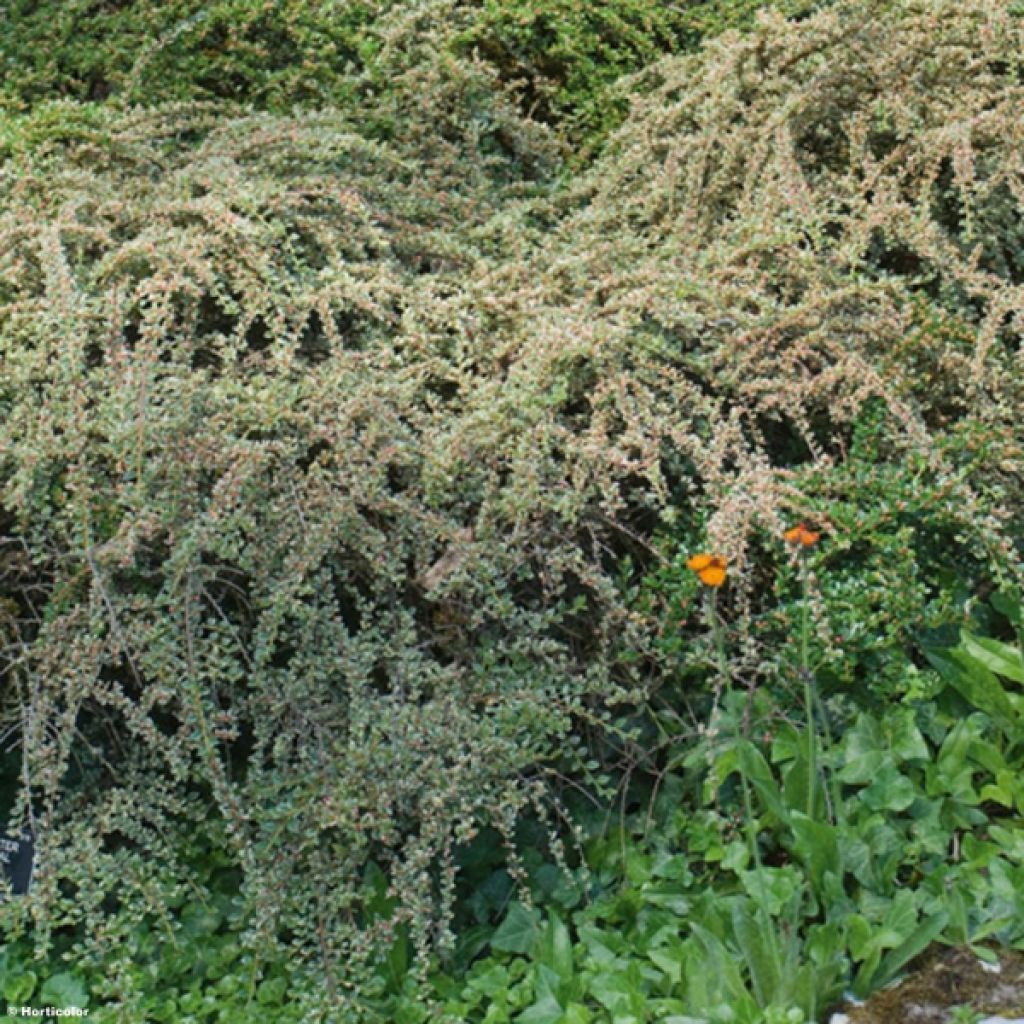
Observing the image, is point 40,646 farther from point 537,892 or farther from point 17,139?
point 17,139

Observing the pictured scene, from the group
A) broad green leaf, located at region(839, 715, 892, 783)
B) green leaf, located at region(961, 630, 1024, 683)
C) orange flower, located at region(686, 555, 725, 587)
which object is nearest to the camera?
orange flower, located at region(686, 555, 725, 587)

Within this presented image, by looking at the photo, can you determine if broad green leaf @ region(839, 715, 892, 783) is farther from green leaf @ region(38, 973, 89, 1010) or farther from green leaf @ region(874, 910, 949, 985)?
green leaf @ region(38, 973, 89, 1010)

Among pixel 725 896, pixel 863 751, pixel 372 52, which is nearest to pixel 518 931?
pixel 725 896

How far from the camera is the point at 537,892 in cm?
231

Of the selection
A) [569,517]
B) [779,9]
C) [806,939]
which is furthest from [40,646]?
[779,9]

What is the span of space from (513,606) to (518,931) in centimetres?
53

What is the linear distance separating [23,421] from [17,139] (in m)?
1.09

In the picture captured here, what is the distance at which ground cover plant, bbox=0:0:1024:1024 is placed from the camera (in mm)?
2092

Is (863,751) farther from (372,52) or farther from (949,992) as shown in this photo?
(372,52)

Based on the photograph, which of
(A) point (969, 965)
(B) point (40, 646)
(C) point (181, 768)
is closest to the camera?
(A) point (969, 965)

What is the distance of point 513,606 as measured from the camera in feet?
7.39

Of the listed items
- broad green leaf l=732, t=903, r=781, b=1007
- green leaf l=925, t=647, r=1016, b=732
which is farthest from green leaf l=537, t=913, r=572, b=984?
green leaf l=925, t=647, r=1016, b=732

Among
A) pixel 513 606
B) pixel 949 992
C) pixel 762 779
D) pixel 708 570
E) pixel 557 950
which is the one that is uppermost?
pixel 708 570

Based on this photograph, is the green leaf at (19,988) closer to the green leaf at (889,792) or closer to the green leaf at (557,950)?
the green leaf at (557,950)
